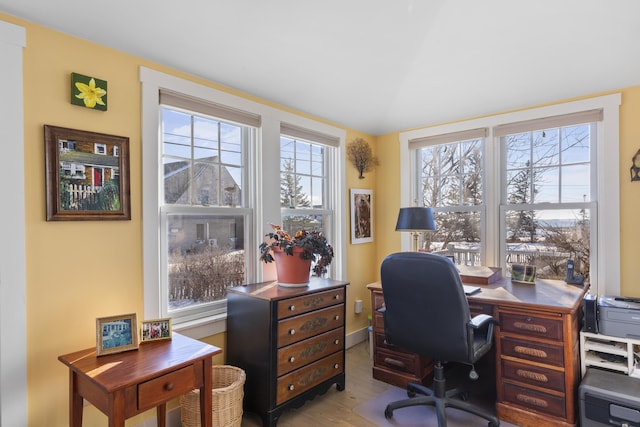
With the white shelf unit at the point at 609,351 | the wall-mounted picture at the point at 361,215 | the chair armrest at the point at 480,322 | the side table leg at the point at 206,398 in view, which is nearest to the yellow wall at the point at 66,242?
the side table leg at the point at 206,398

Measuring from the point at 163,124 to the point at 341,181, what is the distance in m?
1.70

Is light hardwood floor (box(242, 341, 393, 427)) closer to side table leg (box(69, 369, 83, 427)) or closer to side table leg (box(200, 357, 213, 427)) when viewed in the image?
side table leg (box(200, 357, 213, 427))

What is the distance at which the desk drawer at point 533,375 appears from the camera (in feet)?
7.06

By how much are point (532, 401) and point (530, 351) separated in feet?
1.01

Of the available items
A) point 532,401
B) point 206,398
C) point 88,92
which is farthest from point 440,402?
point 88,92

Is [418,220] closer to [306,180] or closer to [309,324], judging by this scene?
[306,180]

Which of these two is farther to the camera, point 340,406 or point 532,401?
point 340,406

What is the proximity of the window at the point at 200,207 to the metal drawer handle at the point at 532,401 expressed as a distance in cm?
199

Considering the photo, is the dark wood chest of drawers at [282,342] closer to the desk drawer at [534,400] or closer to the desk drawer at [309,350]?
the desk drawer at [309,350]

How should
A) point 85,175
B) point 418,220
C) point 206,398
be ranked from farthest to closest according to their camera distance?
1. point 418,220
2. point 85,175
3. point 206,398

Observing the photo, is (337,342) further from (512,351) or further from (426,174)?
(426,174)

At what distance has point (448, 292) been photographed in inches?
78.4

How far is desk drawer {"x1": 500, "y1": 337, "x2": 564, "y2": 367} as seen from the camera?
2.15 meters

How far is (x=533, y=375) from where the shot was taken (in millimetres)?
2229
